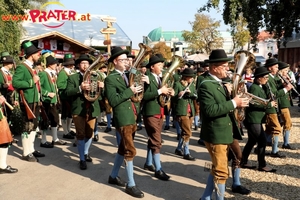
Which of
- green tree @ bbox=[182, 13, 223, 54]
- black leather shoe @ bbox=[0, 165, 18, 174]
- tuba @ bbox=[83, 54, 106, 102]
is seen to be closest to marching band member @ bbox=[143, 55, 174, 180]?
tuba @ bbox=[83, 54, 106, 102]

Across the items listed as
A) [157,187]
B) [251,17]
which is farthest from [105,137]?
[251,17]

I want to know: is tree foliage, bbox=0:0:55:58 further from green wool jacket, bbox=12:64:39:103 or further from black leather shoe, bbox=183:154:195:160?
black leather shoe, bbox=183:154:195:160

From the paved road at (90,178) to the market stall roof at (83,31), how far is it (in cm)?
1495

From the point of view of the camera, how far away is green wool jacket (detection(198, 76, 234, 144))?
390cm

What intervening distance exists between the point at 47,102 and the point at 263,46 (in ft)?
A: 141

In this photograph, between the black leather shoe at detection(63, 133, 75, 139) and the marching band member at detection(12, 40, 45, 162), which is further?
the black leather shoe at detection(63, 133, 75, 139)

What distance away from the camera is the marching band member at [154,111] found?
5.69 metres

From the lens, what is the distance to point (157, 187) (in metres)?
5.34

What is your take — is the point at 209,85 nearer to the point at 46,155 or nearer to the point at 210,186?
the point at 210,186

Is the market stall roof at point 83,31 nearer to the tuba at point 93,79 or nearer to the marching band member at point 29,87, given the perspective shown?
the marching band member at point 29,87

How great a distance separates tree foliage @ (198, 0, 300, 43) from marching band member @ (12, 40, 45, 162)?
8.96 metres

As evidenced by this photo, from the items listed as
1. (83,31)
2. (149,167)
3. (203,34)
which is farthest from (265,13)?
(203,34)

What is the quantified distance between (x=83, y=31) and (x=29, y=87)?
19.0m

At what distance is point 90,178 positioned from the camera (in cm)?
577
